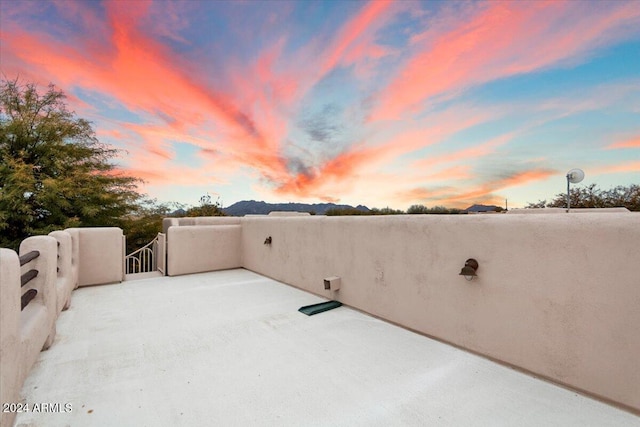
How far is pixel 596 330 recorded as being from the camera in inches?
75.7

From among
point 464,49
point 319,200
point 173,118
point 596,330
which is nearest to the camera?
point 596,330

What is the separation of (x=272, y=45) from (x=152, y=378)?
821 centimetres

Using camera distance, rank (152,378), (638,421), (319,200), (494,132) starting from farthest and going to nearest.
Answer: (319,200) < (494,132) < (152,378) < (638,421)

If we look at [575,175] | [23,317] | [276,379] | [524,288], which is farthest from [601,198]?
[23,317]

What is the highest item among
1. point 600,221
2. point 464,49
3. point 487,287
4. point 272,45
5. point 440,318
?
point 272,45

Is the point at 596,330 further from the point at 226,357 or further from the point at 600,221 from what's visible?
the point at 226,357

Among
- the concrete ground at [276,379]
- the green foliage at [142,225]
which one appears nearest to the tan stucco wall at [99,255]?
the concrete ground at [276,379]

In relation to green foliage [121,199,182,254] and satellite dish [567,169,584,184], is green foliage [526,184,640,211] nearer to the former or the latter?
satellite dish [567,169,584,184]

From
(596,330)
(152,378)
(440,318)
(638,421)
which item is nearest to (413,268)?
(440,318)

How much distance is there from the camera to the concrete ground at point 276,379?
1762mm

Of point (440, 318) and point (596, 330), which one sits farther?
point (440, 318)

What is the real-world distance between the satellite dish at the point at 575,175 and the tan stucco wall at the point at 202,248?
8.10 metres

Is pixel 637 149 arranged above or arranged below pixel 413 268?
above

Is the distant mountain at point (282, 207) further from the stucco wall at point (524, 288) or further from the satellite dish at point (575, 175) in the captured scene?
the stucco wall at point (524, 288)
